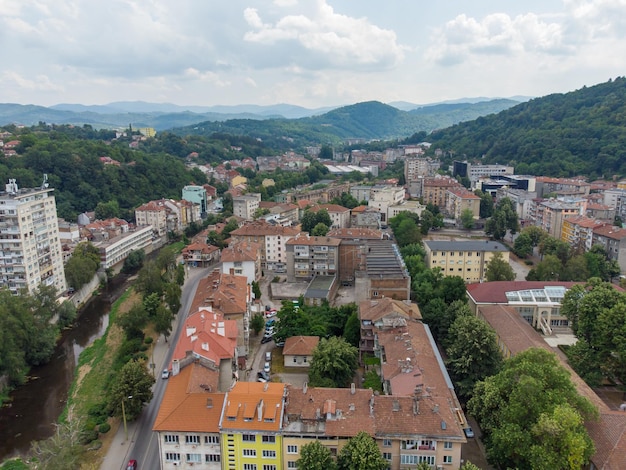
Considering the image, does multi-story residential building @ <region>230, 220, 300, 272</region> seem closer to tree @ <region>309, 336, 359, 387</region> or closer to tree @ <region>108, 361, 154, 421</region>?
tree @ <region>309, 336, 359, 387</region>

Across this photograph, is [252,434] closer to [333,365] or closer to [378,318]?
[333,365]

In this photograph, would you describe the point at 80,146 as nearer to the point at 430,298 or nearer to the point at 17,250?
the point at 17,250

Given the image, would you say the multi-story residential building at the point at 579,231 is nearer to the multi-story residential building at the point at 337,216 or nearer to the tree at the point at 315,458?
the multi-story residential building at the point at 337,216

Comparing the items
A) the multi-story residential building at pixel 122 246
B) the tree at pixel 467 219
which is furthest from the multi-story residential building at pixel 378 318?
the tree at pixel 467 219

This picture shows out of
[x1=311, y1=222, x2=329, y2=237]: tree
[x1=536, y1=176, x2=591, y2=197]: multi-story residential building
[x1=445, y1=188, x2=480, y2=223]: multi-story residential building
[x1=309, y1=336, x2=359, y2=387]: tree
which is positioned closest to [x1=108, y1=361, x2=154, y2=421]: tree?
[x1=309, y1=336, x2=359, y2=387]: tree

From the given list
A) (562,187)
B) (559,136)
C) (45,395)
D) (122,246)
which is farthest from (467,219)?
(45,395)

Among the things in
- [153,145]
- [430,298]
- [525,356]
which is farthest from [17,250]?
[153,145]
